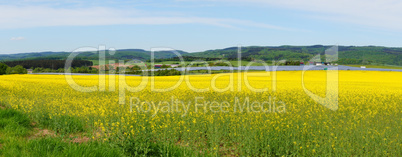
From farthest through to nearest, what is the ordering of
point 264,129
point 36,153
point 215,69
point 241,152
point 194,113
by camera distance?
point 215,69 → point 194,113 → point 264,129 → point 241,152 → point 36,153

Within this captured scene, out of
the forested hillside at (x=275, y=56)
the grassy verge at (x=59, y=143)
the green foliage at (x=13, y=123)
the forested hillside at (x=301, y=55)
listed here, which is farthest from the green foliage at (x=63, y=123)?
the forested hillside at (x=301, y=55)

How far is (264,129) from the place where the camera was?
7.63 metres

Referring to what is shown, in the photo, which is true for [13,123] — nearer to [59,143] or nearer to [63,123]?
[63,123]

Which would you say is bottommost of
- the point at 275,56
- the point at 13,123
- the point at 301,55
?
the point at 13,123

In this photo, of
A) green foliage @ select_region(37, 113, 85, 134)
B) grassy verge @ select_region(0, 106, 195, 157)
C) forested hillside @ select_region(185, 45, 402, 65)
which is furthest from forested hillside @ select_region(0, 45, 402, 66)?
grassy verge @ select_region(0, 106, 195, 157)

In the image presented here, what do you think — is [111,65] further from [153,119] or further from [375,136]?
[375,136]

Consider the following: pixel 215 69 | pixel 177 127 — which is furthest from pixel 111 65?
pixel 177 127

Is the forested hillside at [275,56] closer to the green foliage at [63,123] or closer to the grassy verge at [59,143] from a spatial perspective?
the green foliage at [63,123]

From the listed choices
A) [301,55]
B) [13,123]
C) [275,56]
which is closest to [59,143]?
[13,123]

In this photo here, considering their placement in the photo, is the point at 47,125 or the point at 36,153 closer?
the point at 36,153

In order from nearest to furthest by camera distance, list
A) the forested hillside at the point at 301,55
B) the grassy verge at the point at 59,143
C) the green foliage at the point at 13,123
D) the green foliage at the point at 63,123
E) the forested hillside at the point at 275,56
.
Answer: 1. the grassy verge at the point at 59,143
2. the green foliage at the point at 13,123
3. the green foliage at the point at 63,123
4. the forested hillside at the point at 275,56
5. the forested hillside at the point at 301,55

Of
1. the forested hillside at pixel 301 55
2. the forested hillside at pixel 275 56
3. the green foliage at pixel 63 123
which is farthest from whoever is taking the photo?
the forested hillside at pixel 301 55

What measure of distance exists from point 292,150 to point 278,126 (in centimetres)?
77

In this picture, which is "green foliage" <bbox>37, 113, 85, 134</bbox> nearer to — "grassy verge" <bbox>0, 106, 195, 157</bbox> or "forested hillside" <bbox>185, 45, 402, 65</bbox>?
"grassy verge" <bbox>0, 106, 195, 157</bbox>
